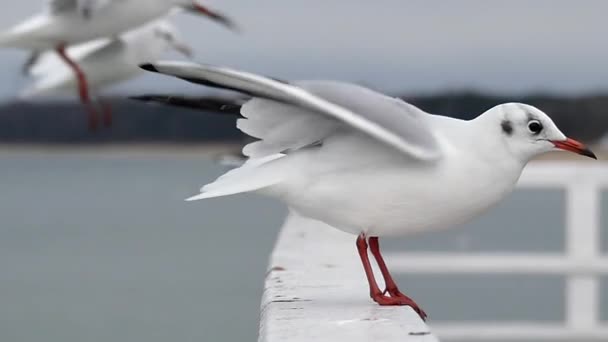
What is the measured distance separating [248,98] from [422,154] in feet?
1.02

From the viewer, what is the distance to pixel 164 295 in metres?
16.5

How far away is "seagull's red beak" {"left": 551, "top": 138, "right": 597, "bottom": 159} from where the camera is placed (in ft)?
8.29

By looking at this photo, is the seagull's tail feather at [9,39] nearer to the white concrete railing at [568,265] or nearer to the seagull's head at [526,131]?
the white concrete railing at [568,265]

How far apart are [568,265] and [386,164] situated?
10.3ft

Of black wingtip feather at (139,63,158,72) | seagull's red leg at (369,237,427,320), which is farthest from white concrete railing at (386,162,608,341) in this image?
black wingtip feather at (139,63,158,72)

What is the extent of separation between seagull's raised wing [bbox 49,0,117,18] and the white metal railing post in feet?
8.06

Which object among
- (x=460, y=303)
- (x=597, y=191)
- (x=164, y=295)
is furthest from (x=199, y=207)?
(x=597, y=191)

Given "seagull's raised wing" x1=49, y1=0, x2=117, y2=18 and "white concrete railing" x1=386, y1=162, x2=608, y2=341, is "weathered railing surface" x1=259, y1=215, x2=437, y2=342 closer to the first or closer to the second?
"white concrete railing" x1=386, y1=162, x2=608, y2=341

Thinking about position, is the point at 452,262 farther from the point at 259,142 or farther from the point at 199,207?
the point at 199,207

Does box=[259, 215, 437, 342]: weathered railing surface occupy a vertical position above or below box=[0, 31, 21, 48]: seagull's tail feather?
above

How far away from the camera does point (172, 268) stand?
20703 millimetres

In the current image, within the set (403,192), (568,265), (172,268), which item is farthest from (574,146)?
(172,268)

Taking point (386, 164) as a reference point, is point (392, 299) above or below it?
below

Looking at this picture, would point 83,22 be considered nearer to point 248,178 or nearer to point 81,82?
point 81,82
